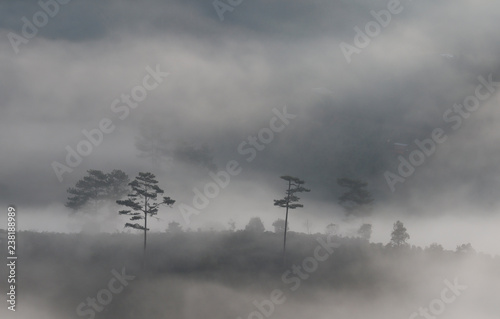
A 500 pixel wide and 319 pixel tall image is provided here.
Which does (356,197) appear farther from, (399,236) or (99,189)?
(99,189)

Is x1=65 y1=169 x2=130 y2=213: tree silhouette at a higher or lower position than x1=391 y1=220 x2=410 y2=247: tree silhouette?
higher

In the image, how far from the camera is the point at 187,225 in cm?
12562

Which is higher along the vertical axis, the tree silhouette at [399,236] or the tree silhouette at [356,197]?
the tree silhouette at [356,197]

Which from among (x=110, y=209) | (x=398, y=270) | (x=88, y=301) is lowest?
(x=88, y=301)

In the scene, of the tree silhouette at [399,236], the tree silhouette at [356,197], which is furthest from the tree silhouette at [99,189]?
the tree silhouette at [399,236]

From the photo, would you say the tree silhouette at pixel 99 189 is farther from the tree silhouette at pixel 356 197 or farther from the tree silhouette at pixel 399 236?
the tree silhouette at pixel 399 236

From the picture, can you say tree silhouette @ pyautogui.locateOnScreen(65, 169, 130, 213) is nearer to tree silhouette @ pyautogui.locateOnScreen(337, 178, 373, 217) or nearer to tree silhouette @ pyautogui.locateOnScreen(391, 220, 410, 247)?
tree silhouette @ pyautogui.locateOnScreen(337, 178, 373, 217)

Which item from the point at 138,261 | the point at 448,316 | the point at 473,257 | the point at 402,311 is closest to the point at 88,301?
the point at 138,261

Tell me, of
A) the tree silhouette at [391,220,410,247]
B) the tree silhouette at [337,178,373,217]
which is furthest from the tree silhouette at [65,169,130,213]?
the tree silhouette at [391,220,410,247]

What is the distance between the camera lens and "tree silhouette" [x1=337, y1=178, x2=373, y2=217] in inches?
4350

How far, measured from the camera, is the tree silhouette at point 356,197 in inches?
4350

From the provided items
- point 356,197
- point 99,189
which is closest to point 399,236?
point 356,197

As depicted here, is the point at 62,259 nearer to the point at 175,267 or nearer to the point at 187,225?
the point at 175,267

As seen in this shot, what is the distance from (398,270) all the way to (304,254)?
17520 millimetres
